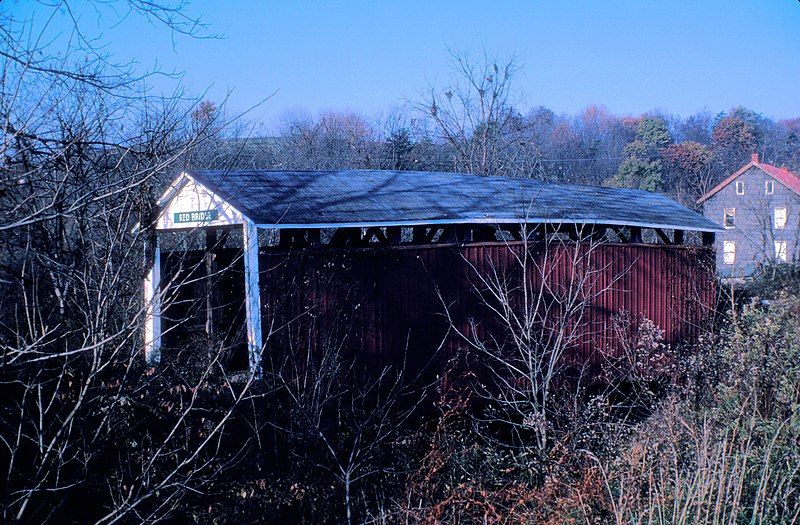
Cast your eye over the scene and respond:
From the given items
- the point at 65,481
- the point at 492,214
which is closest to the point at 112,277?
the point at 65,481

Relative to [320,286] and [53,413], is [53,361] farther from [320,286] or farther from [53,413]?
[320,286]

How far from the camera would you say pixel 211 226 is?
28.1 ft

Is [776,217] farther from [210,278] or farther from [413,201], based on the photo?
[210,278]

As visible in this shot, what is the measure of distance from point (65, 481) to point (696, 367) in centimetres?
695

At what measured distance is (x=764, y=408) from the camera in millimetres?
6668

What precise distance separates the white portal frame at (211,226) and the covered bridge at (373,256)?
19mm

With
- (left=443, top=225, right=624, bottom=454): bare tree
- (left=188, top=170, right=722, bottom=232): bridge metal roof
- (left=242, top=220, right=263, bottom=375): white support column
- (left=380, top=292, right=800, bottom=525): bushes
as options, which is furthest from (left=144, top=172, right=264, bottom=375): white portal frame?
(left=443, top=225, right=624, bottom=454): bare tree

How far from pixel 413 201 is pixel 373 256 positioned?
56.1 inches

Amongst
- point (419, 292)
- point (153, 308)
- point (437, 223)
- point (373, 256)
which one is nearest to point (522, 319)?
point (419, 292)

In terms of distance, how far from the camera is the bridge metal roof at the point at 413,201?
8664 mm

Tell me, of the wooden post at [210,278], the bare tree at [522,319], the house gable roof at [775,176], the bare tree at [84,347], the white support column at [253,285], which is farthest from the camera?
the house gable roof at [775,176]

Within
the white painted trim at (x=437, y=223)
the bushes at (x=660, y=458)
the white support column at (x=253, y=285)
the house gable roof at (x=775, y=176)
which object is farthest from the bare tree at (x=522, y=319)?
the house gable roof at (x=775, y=176)

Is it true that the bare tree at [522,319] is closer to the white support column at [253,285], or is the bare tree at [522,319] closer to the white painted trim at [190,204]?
the white support column at [253,285]

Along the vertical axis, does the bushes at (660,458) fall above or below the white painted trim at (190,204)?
below
